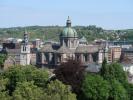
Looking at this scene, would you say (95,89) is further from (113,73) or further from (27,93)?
(27,93)

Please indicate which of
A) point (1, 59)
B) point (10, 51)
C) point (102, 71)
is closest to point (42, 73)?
point (102, 71)

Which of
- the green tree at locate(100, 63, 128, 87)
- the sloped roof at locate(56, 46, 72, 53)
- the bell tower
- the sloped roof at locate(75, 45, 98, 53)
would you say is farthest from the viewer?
the bell tower

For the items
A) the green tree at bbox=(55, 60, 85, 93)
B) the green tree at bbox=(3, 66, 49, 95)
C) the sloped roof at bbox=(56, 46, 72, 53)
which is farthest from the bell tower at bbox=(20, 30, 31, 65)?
the green tree at bbox=(3, 66, 49, 95)

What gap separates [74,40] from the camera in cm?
10450

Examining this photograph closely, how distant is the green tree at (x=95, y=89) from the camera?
57969 mm

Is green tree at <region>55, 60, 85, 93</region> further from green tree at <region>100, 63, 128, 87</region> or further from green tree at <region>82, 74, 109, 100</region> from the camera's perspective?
green tree at <region>82, 74, 109, 100</region>

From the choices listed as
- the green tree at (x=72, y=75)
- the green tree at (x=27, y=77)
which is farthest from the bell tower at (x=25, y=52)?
the green tree at (x=27, y=77)

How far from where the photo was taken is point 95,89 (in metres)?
58.4

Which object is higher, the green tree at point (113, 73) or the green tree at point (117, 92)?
the green tree at point (113, 73)

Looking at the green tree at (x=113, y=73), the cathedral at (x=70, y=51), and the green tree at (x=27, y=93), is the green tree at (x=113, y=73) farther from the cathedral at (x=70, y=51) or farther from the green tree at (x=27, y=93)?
the cathedral at (x=70, y=51)

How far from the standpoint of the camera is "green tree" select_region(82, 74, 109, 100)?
58.0 m

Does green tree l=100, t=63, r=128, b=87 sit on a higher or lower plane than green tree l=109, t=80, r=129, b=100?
higher

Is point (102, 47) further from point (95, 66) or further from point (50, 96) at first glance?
point (50, 96)

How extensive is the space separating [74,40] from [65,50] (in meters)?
2.71
